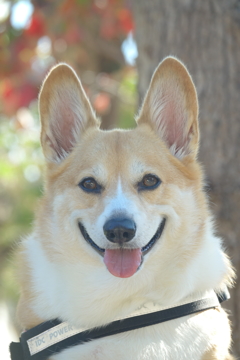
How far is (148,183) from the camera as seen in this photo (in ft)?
9.98

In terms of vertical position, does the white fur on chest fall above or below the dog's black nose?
below

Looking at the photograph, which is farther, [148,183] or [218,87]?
[218,87]

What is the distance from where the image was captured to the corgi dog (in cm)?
274

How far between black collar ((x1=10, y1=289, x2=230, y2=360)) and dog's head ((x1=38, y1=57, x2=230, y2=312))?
16cm

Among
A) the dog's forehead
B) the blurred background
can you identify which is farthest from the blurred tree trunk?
the dog's forehead

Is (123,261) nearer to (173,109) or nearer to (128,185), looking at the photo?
(128,185)

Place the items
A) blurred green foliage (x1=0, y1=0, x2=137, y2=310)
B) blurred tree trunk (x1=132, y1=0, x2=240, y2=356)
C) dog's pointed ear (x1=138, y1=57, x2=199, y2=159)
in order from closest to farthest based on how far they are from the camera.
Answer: dog's pointed ear (x1=138, y1=57, x2=199, y2=159) → blurred tree trunk (x1=132, y1=0, x2=240, y2=356) → blurred green foliage (x1=0, y1=0, x2=137, y2=310)

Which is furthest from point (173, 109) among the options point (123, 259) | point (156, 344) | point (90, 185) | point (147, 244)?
point (156, 344)

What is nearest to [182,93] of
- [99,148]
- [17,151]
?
[99,148]

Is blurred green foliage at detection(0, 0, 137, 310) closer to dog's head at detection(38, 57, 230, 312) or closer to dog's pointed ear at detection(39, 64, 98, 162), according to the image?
dog's pointed ear at detection(39, 64, 98, 162)

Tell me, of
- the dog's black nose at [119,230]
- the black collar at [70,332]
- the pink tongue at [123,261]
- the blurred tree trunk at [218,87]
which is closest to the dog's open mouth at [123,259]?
the pink tongue at [123,261]

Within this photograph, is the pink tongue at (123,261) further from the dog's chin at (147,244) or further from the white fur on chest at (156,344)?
the white fur on chest at (156,344)

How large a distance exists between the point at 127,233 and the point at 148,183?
476mm

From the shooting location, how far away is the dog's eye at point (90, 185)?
3.03 metres
